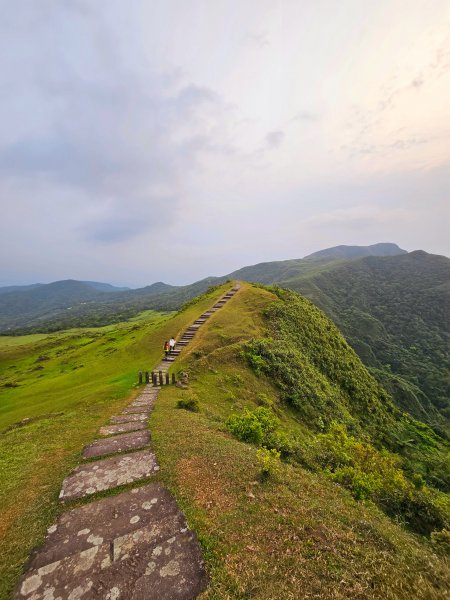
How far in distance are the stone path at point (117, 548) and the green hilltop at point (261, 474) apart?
416mm

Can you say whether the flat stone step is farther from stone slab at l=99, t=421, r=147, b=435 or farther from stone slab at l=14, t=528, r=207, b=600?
stone slab at l=99, t=421, r=147, b=435

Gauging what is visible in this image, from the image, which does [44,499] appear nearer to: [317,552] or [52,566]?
[52,566]

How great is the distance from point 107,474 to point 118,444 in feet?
8.05

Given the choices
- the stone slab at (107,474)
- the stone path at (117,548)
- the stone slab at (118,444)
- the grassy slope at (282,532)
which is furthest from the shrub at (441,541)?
the stone slab at (118,444)

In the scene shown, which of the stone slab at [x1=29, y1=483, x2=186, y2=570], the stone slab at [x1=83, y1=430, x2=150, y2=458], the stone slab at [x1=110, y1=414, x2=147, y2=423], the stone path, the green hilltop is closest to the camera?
the stone path

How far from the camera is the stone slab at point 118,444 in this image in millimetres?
12070

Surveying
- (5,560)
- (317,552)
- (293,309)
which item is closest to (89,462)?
(5,560)

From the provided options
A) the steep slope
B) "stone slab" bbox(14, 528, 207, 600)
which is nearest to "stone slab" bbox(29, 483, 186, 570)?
"stone slab" bbox(14, 528, 207, 600)

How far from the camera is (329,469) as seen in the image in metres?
12.6

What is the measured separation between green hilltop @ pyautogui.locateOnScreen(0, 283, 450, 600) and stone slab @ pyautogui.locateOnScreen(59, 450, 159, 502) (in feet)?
1.58

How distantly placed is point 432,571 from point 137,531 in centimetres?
681

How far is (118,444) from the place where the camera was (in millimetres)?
12641

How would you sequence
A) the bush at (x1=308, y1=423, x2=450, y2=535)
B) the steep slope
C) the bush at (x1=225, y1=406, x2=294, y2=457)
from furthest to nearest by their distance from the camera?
the steep slope, the bush at (x1=225, y1=406, x2=294, y2=457), the bush at (x1=308, y1=423, x2=450, y2=535)

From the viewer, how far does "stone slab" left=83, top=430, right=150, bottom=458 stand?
1207 centimetres
